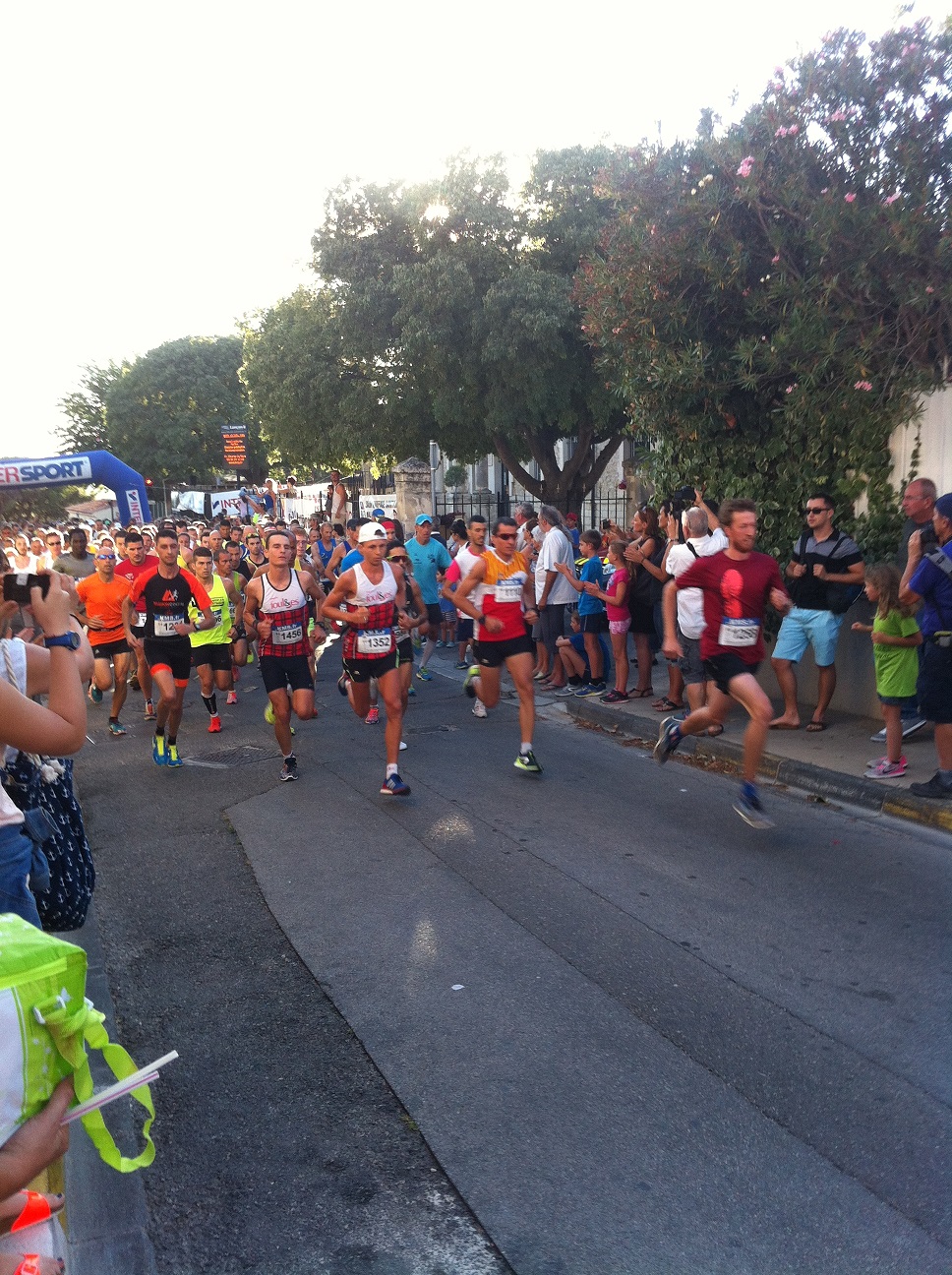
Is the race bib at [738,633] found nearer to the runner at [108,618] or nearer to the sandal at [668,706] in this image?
the sandal at [668,706]

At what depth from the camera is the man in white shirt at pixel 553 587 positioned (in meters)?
12.5

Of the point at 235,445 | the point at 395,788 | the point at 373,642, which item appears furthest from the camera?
the point at 235,445

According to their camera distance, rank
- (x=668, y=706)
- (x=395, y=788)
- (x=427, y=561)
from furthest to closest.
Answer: (x=427, y=561)
(x=668, y=706)
(x=395, y=788)

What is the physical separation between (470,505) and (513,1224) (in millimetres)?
22906

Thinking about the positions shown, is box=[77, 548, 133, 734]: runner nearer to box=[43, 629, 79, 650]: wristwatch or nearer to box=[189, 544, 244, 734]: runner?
box=[189, 544, 244, 734]: runner

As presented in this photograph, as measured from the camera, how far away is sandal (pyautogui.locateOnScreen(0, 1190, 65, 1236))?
1.87m

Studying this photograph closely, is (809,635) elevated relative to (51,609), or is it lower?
lower

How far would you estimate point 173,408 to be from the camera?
6638 centimetres

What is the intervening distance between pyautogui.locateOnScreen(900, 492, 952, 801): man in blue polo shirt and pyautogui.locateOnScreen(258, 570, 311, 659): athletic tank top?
463 cm

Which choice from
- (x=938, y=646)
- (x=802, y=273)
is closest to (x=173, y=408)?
(x=802, y=273)

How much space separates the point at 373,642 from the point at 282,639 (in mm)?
931

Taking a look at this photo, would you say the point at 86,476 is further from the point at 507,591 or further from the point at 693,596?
the point at 507,591

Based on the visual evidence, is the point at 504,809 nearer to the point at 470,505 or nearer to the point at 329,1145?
the point at 329,1145

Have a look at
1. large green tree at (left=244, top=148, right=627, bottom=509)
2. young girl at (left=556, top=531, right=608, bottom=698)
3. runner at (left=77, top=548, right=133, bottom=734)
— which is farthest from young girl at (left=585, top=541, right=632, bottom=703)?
large green tree at (left=244, top=148, right=627, bottom=509)
